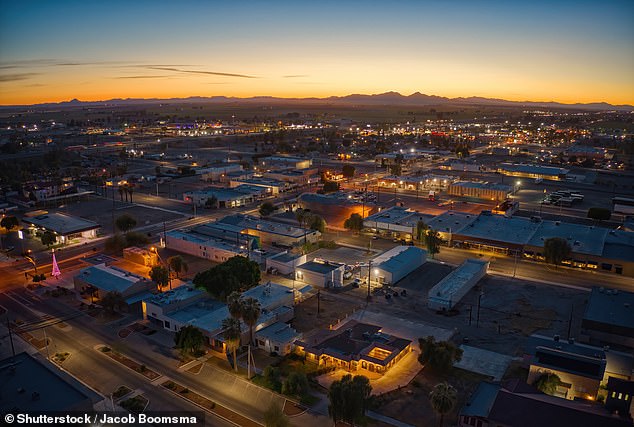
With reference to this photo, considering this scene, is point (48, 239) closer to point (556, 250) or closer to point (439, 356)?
point (439, 356)

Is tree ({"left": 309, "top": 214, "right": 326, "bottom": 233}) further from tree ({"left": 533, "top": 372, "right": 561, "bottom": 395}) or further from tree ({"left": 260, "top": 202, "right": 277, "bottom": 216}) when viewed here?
tree ({"left": 533, "top": 372, "right": 561, "bottom": 395})

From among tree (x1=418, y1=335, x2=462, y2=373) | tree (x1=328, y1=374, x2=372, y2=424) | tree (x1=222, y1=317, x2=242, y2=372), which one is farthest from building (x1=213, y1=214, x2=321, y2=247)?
tree (x1=328, y1=374, x2=372, y2=424)

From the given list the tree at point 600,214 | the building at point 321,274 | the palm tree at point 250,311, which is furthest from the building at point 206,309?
the tree at point 600,214

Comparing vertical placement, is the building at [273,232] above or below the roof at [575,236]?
below

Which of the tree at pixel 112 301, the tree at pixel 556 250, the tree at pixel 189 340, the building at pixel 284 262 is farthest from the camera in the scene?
the tree at pixel 556 250

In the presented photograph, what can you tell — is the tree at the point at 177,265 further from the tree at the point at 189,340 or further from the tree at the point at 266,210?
the tree at the point at 266,210

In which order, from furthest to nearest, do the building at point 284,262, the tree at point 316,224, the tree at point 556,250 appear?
the tree at point 316,224
the tree at point 556,250
the building at point 284,262

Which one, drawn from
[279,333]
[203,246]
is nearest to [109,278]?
[203,246]
